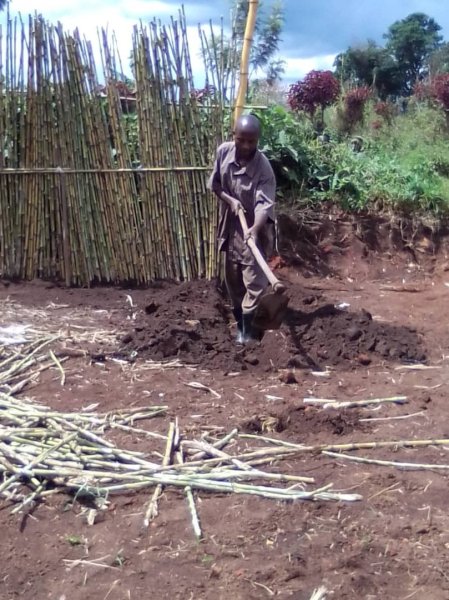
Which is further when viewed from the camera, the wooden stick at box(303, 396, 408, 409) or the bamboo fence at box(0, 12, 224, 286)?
the bamboo fence at box(0, 12, 224, 286)

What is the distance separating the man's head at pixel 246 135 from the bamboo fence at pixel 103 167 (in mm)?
1415

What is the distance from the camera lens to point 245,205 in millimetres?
5539

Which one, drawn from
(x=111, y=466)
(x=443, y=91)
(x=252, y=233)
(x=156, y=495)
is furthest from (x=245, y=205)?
(x=443, y=91)

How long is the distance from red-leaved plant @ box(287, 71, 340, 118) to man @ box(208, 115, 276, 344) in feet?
18.5

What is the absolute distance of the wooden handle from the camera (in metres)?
4.80

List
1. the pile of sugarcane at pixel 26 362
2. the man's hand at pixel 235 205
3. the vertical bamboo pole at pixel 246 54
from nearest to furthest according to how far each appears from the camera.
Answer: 1. the pile of sugarcane at pixel 26 362
2. the man's hand at pixel 235 205
3. the vertical bamboo pole at pixel 246 54

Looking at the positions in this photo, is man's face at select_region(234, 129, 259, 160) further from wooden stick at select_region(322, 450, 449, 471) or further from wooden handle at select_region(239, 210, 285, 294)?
wooden stick at select_region(322, 450, 449, 471)

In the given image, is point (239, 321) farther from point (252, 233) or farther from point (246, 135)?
point (246, 135)

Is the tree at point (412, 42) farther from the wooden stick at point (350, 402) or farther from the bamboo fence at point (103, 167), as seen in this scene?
the wooden stick at point (350, 402)

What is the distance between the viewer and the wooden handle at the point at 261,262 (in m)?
4.80

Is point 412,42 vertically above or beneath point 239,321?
above

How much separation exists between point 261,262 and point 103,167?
88.0 inches

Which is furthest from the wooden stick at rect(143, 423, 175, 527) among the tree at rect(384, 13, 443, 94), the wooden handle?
the tree at rect(384, 13, 443, 94)

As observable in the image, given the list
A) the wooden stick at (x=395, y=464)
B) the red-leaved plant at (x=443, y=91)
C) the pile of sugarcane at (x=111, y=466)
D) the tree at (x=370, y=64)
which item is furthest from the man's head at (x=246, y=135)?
the tree at (x=370, y=64)
